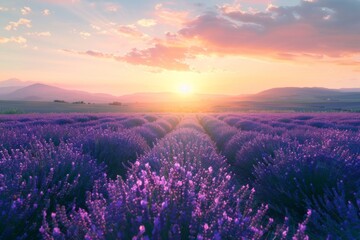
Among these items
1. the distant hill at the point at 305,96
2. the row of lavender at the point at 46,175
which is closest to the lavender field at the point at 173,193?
the row of lavender at the point at 46,175

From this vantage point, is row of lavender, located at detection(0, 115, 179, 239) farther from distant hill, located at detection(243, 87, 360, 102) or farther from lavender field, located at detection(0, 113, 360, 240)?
distant hill, located at detection(243, 87, 360, 102)

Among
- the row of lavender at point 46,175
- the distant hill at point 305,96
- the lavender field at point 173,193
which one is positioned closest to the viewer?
the lavender field at point 173,193

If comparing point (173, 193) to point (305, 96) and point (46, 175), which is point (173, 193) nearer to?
point (46, 175)

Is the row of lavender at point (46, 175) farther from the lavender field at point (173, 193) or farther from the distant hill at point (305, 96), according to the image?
the distant hill at point (305, 96)

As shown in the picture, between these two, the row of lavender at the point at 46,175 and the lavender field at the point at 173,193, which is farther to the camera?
the row of lavender at the point at 46,175

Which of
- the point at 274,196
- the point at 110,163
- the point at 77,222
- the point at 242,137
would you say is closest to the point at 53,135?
the point at 110,163

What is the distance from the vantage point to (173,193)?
237cm

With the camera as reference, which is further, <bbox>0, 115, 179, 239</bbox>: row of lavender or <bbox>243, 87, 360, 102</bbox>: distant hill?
<bbox>243, 87, 360, 102</bbox>: distant hill

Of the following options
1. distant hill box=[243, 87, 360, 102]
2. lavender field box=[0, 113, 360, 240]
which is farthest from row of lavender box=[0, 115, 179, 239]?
distant hill box=[243, 87, 360, 102]

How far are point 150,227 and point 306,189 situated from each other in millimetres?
2986

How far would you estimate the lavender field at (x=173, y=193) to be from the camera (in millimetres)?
2117

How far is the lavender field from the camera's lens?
6.95 ft

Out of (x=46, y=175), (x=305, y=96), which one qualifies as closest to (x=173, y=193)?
(x=46, y=175)

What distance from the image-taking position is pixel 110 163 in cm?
678
